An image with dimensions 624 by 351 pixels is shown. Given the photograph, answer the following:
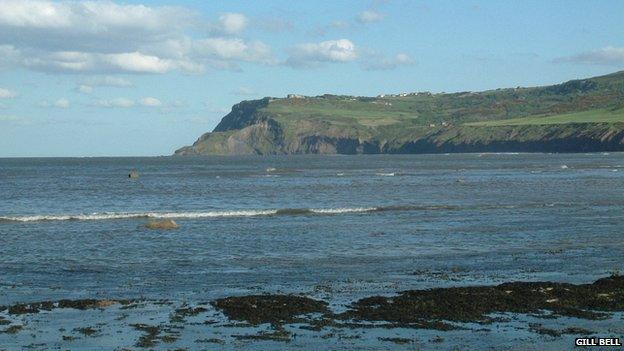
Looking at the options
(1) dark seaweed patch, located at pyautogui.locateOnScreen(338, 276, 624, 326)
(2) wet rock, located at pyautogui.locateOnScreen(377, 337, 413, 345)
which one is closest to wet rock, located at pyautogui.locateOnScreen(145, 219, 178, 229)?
(1) dark seaweed patch, located at pyautogui.locateOnScreen(338, 276, 624, 326)

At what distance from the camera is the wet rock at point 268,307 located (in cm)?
2483

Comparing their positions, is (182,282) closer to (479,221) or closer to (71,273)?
(71,273)

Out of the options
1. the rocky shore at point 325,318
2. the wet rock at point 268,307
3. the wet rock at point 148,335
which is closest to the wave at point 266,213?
the wet rock at point 268,307

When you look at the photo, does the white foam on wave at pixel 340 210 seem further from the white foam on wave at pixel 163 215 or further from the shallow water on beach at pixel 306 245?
the shallow water on beach at pixel 306 245

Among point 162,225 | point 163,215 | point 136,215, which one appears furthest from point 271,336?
point 163,215

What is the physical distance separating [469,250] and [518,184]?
222 ft

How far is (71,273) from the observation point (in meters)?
35.5

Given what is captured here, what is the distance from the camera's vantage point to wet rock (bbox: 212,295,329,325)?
24828 millimetres

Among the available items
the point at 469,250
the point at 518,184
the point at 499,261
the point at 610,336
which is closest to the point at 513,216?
the point at 469,250

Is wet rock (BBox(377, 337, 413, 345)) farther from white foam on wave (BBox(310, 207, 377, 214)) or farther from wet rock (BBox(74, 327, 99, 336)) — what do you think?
white foam on wave (BBox(310, 207, 377, 214))

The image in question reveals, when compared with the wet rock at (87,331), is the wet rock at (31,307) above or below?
above

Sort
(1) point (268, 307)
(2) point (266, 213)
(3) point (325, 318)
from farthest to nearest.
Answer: (2) point (266, 213), (1) point (268, 307), (3) point (325, 318)

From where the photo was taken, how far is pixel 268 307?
2609cm

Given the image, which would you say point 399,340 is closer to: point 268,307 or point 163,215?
point 268,307
